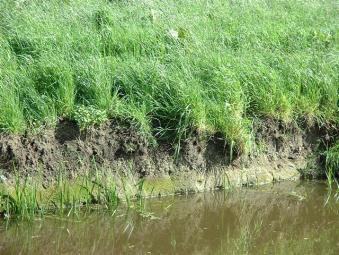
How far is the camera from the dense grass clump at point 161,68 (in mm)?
6762

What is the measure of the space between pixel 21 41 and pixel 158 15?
218 cm

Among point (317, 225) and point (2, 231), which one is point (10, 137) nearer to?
point (2, 231)

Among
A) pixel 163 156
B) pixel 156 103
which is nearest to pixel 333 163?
pixel 163 156

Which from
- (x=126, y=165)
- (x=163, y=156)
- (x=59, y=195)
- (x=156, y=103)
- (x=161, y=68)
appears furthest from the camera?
(x=161, y=68)

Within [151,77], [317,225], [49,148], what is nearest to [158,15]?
[151,77]

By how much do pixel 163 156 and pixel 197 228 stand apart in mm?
1040

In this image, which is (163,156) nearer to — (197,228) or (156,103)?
(156,103)

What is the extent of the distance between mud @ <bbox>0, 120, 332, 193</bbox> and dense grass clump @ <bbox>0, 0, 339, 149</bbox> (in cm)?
14

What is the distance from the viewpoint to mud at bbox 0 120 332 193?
6.32 meters

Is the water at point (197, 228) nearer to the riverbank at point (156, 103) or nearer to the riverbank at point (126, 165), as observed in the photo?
the riverbank at point (126, 165)

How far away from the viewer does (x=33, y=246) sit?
18.1ft

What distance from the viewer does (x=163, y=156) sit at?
267 inches

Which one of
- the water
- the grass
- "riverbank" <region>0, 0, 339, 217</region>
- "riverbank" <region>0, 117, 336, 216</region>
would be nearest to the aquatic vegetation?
"riverbank" <region>0, 0, 339, 217</region>

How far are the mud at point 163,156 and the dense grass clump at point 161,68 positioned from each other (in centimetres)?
14
